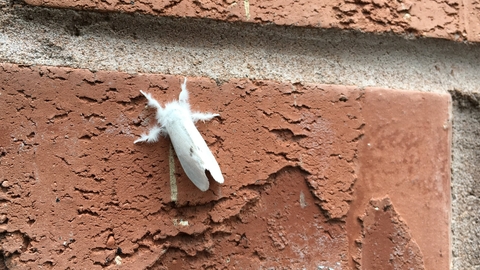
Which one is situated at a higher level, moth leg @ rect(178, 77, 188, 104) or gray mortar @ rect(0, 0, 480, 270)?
gray mortar @ rect(0, 0, 480, 270)

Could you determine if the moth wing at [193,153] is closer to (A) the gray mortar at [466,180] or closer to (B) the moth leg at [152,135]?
(B) the moth leg at [152,135]

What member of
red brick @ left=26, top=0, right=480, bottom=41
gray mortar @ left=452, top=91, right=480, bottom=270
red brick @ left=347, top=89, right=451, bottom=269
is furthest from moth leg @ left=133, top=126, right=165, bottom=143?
gray mortar @ left=452, top=91, right=480, bottom=270

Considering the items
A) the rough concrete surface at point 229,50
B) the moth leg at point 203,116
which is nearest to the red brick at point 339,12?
the rough concrete surface at point 229,50

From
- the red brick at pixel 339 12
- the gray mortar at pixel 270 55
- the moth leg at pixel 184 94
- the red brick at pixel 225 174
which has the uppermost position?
the red brick at pixel 339 12

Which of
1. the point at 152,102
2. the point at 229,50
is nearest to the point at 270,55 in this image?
the point at 229,50

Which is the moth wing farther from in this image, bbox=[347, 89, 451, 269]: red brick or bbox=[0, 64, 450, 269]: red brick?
bbox=[347, 89, 451, 269]: red brick

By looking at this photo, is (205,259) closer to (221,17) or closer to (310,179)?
(310,179)
